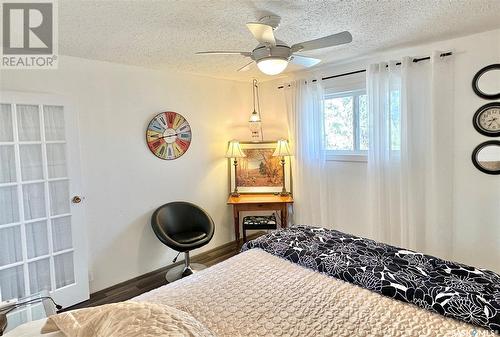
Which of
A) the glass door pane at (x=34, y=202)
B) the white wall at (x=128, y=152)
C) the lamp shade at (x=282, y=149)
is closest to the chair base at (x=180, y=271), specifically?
the white wall at (x=128, y=152)

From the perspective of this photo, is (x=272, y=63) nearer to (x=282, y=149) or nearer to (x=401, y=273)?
(x=401, y=273)

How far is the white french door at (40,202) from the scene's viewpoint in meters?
2.38

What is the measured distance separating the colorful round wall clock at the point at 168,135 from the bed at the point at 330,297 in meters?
1.82

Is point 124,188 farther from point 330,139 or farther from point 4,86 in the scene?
point 330,139

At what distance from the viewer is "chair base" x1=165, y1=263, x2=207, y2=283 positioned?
10.6 feet

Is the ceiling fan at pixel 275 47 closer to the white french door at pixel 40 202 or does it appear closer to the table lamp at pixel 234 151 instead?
the white french door at pixel 40 202

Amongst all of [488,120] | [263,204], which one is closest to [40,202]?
[263,204]

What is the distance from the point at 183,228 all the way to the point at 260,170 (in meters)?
1.32

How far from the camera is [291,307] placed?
1479 mm

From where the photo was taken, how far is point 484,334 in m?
1.27

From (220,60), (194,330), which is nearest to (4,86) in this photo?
(220,60)

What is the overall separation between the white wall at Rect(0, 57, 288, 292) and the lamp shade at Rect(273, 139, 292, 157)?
82 cm

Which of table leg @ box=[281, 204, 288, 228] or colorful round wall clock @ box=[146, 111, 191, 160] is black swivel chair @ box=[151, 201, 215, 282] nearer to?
colorful round wall clock @ box=[146, 111, 191, 160]

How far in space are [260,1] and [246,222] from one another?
2.73 meters
